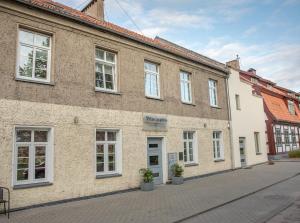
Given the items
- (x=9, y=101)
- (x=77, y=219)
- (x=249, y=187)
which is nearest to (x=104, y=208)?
(x=77, y=219)

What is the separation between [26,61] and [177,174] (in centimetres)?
854

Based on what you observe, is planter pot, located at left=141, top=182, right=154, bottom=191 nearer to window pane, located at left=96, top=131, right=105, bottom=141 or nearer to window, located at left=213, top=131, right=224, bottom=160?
window pane, located at left=96, top=131, right=105, bottom=141

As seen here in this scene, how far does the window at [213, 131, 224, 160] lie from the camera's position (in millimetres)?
18836

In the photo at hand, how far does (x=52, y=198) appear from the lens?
10203mm

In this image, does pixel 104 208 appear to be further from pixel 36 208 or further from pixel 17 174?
pixel 17 174

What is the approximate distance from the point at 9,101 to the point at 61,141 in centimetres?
222

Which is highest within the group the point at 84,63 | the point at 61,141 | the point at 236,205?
the point at 84,63

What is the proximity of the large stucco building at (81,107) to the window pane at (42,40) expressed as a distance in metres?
0.04

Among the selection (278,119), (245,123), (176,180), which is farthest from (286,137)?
(176,180)

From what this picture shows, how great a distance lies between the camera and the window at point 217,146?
18.8 metres

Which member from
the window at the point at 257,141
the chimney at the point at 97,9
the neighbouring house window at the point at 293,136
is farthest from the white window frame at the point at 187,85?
the neighbouring house window at the point at 293,136

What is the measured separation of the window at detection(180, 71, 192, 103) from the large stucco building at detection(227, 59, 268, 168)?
4.87 meters

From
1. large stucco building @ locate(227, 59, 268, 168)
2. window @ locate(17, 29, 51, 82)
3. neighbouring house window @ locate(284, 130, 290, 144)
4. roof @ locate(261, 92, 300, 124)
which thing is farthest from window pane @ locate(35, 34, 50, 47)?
neighbouring house window @ locate(284, 130, 290, 144)

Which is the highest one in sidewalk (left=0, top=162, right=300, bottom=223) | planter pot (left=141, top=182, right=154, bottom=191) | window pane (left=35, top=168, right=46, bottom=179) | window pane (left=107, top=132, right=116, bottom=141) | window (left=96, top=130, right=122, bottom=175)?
window pane (left=107, top=132, right=116, bottom=141)
